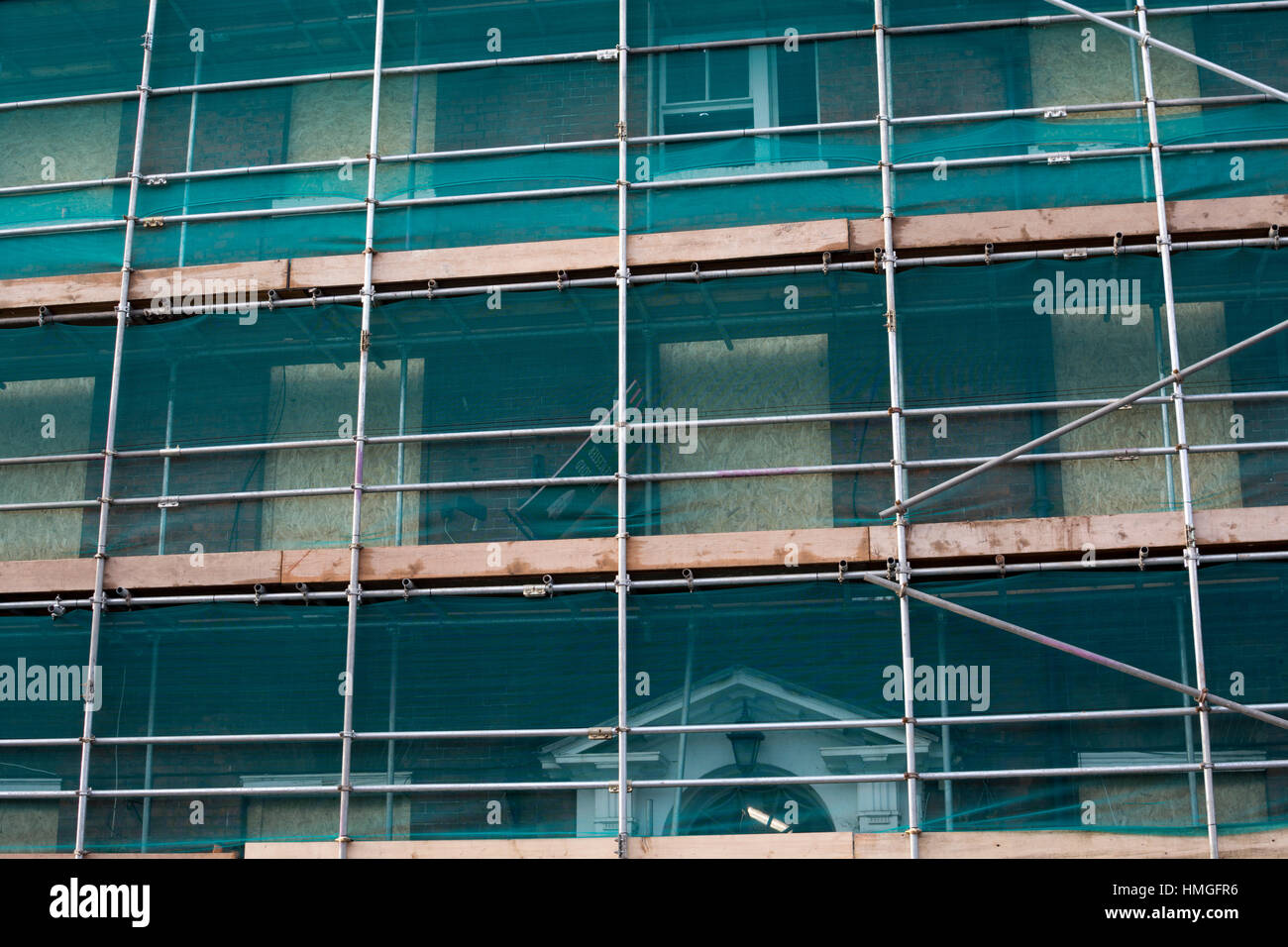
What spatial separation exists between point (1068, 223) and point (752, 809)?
5197 mm

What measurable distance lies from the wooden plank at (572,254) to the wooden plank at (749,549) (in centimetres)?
231

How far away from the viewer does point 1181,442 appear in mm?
11812

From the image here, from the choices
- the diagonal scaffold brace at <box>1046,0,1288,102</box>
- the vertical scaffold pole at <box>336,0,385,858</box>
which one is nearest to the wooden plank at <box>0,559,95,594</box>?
the vertical scaffold pole at <box>336,0,385,858</box>

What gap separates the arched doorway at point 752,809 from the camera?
11648 millimetres

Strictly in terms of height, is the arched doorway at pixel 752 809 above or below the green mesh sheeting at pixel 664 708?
below

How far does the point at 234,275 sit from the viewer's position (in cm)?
1338

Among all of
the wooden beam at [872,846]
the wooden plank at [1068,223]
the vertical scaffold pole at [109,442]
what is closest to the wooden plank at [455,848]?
the wooden beam at [872,846]

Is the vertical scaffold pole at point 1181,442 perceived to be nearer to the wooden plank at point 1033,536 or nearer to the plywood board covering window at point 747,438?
the wooden plank at point 1033,536

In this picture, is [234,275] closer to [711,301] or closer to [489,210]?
[489,210]

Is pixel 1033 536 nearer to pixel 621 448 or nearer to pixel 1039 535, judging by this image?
pixel 1039 535
